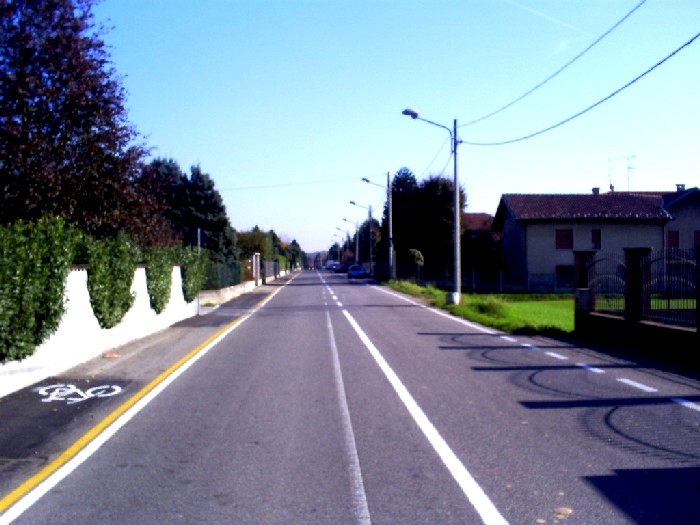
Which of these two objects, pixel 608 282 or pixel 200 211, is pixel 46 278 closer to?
pixel 608 282

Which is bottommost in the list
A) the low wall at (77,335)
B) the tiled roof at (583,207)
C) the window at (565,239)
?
the low wall at (77,335)

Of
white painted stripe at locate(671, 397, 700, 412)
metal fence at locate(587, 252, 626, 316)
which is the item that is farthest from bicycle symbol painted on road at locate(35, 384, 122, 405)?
metal fence at locate(587, 252, 626, 316)

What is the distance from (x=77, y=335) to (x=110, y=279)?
2.87m

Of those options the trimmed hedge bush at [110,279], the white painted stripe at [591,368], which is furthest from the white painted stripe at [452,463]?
the trimmed hedge bush at [110,279]

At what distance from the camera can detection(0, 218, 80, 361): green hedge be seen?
11.1 m

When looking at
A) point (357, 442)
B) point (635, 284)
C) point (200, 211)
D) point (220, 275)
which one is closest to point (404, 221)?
point (200, 211)

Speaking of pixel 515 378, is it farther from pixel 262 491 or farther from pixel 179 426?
pixel 262 491

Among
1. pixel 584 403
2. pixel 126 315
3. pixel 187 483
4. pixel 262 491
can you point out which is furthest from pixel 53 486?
pixel 126 315

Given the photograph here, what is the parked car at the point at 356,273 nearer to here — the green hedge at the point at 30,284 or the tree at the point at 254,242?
the tree at the point at 254,242

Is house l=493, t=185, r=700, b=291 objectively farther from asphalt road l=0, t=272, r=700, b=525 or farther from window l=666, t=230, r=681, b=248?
asphalt road l=0, t=272, r=700, b=525

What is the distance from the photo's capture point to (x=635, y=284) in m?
16.6

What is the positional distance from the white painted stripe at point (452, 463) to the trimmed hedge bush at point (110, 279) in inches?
267

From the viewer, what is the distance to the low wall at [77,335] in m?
11.7

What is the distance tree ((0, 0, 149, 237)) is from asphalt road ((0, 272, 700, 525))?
8.06 meters
